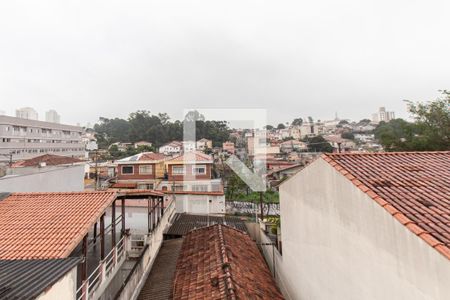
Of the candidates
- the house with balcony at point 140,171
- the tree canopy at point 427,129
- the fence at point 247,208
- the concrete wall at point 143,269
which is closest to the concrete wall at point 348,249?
the concrete wall at point 143,269

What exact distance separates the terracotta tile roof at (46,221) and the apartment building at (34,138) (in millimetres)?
29537

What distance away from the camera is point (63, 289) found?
3.53 metres

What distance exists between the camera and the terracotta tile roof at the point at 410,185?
10.6 ft

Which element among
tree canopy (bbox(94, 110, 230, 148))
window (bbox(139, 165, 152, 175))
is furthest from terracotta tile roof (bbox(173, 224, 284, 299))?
tree canopy (bbox(94, 110, 230, 148))

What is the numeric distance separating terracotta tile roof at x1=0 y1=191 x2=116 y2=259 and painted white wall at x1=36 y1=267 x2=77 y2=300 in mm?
1021

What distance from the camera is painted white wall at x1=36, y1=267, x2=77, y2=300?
127 inches

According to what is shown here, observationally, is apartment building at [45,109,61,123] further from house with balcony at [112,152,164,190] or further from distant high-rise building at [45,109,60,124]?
house with balcony at [112,152,164,190]

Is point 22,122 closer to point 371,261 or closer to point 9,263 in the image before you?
point 9,263

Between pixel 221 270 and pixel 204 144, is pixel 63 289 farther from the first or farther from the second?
pixel 204 144

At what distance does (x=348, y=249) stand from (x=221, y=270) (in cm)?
334

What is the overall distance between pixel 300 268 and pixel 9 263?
18.9 ft

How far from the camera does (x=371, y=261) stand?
391 centimetres

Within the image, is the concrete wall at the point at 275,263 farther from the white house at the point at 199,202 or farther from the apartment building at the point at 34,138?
the apartment building at the point at 34,138

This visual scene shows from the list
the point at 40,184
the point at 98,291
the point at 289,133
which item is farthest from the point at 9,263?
the point at 289,133
